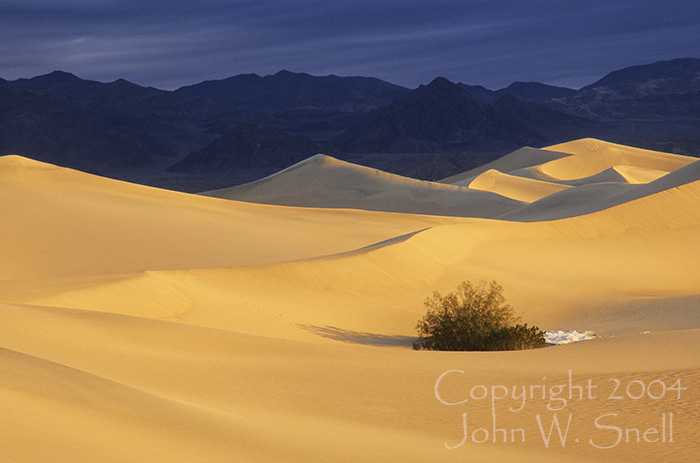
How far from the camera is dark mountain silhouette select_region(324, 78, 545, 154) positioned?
471 feet

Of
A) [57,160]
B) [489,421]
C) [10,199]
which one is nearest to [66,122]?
[57,160]

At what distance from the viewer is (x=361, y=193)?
189 ft

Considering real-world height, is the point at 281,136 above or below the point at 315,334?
above

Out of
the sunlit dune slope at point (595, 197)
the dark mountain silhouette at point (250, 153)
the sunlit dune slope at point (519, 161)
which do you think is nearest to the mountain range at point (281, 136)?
the dark mountain silhouette at point (250, 153)

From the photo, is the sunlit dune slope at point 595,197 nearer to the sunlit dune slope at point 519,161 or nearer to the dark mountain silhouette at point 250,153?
the sunlit dune slope at point 519,161

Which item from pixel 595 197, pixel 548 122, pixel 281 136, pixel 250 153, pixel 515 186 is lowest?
pixel 595 197

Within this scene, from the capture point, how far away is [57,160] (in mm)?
128375

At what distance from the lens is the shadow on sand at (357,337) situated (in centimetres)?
1285

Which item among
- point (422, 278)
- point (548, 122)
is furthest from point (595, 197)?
point (548, 122)

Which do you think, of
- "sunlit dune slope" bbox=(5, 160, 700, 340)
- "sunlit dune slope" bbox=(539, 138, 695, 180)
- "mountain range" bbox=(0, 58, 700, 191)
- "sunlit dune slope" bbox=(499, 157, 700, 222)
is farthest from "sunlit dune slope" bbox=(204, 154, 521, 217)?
"mountain range" bbox=(0, 58, 700, 191)

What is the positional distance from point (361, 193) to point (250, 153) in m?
73.6

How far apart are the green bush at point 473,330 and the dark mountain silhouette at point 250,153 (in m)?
110

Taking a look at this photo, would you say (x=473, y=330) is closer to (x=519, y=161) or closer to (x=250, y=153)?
(x=519, y=161)

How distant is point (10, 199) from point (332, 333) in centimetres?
1694
